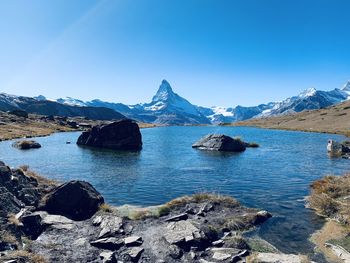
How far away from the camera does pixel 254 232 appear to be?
3000cm

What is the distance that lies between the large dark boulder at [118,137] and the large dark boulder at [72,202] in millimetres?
63587

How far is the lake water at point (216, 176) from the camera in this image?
3362 centimetres

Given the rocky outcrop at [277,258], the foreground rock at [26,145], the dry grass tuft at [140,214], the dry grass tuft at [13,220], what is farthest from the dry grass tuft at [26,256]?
the foreground rock at [26,145]

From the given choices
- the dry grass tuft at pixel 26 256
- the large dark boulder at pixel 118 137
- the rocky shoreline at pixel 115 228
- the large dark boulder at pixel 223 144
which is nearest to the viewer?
the dry grass tuft at pixel 26 256

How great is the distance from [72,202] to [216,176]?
27.4 m

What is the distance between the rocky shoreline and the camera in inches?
968

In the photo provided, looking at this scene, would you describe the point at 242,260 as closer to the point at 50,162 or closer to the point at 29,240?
the point at 29,240

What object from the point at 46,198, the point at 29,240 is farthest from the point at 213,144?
the point at 29,240

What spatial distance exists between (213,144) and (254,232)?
2566 inches

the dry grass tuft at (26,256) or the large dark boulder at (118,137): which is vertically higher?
the large dark boulder at (118,137)

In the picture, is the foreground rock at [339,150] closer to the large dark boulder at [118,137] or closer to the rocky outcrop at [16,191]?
the large dark boulder at [118,137]

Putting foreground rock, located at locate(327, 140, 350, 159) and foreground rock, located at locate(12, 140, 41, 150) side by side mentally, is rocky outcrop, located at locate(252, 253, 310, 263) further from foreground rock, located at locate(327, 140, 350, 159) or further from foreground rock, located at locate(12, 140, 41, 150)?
foreground rock, located at locate(12, 140, 41, 150)

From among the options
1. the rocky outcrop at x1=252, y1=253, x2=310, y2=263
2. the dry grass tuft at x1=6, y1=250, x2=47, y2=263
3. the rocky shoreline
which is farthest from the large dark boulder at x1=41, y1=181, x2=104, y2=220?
the rocky outcrop at x1=252, y1=253, x2=310, y2=263

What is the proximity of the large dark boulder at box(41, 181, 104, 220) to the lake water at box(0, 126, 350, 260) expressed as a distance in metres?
5.24
